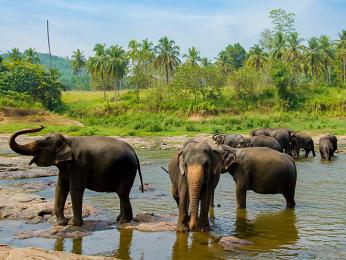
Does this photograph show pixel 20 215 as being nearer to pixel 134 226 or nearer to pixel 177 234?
pixel 134 226

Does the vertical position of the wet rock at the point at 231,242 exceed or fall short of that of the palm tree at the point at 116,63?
it falls short

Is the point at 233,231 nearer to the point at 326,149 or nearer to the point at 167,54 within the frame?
the point at 326,149

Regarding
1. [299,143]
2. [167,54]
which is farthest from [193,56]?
[299,143]

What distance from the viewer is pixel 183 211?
9203mm

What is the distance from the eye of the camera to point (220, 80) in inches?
2598

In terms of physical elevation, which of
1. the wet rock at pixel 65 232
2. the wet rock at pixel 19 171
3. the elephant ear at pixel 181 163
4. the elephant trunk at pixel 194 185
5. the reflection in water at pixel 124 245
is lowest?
the wet rock at pixel 19 171

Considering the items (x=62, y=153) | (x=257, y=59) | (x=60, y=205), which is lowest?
(x=60, y=205)

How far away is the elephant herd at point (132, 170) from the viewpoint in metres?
9.00

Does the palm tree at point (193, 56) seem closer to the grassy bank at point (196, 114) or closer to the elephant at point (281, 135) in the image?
the grassy bank at point (196, 114)

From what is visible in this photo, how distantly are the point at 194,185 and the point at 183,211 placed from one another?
803mm

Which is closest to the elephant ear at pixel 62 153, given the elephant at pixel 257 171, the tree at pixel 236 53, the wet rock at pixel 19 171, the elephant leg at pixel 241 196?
the elephant at pixel 257 171

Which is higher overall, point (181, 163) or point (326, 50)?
point (326, 50)

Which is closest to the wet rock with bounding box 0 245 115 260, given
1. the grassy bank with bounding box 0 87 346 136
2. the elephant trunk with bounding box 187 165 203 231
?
the elephant trunk with bounding box 187 165 203 231

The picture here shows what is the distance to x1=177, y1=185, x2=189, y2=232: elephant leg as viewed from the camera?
9.20 m
